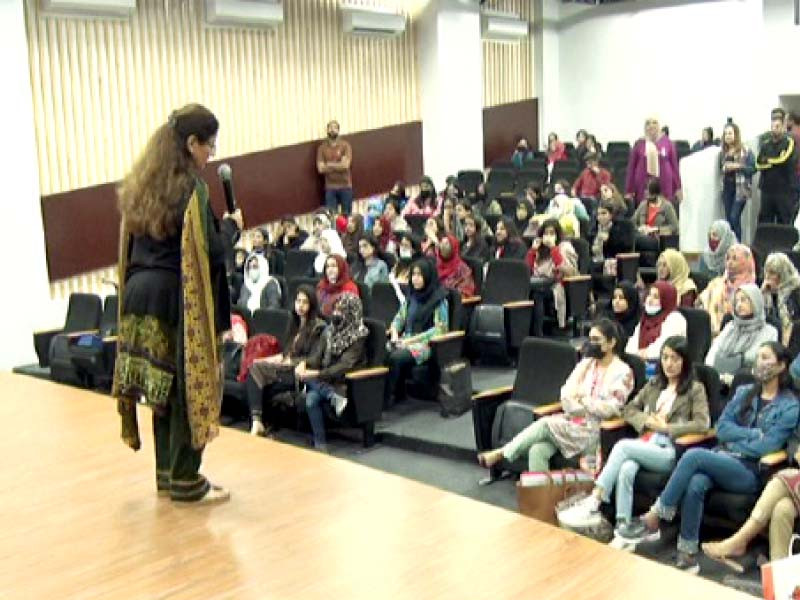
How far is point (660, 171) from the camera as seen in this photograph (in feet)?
Result: 33.4

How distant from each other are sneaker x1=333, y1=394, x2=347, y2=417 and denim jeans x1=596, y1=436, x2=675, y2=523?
1759mm

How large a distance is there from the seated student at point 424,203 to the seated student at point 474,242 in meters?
1.91

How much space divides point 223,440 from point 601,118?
40.7 feet

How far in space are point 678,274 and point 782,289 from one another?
72 cm

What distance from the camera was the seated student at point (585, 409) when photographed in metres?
4.79

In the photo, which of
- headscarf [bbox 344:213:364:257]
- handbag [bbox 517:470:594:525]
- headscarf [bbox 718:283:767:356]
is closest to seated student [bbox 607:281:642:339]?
headscarf [bbox 718:283:767:356]

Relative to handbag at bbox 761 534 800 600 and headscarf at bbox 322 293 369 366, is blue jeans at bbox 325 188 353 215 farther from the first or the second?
handbag at bbox 761 534 800 600

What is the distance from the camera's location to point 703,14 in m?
14.0

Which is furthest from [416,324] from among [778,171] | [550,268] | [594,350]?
[778,171]

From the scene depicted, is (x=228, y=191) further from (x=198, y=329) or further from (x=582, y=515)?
(x=582, y=515)

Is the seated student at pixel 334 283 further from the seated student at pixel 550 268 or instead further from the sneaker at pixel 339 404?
the seated student at pixel 550 268

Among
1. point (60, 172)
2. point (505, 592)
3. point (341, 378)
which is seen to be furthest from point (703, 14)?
point (505, 592)

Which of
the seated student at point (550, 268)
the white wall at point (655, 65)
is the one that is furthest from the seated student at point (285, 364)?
the white wall at point (655, 65)

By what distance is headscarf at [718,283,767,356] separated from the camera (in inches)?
204
